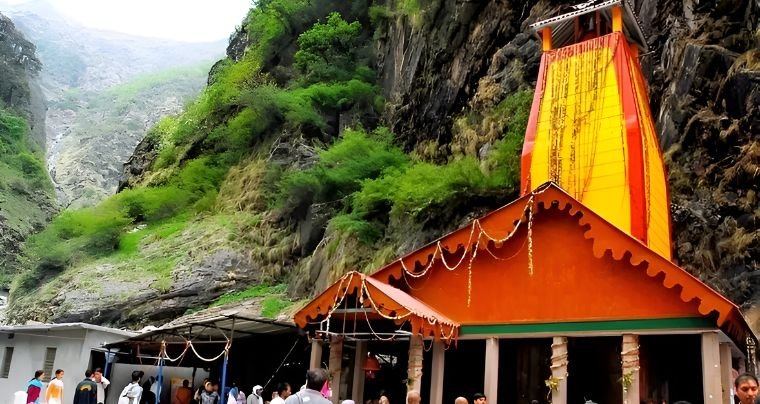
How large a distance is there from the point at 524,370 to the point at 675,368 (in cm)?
323

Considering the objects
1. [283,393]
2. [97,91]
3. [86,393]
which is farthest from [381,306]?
[97,91]


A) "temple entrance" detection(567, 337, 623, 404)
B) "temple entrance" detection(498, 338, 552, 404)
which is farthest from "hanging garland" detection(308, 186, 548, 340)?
"temple entrance" detection(567, 337, 623, 404)

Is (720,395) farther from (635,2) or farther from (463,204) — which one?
(635,2)

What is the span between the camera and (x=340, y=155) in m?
28.7

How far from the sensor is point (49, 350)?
19453 millimetres

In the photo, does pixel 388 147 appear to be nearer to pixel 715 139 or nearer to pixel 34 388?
pixel 715 139

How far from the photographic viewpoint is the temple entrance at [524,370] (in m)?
14.3

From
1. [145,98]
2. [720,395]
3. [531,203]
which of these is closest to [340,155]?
[531,203]

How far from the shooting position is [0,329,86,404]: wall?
18703 millimetres

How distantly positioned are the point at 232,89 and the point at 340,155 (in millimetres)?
15403

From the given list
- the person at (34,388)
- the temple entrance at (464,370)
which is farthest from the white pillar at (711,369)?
the person at (34,388)

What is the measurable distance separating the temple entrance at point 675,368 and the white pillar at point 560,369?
2.66 m

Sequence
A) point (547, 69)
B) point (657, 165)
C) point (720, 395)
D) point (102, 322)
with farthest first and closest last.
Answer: point (102, 322), point (547, 69), point (657, 165), point (720, 395)

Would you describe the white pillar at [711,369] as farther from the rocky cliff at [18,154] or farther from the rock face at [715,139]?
the rocky cliff at [18,154]
